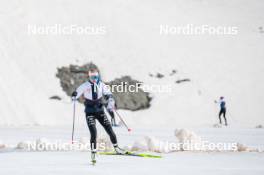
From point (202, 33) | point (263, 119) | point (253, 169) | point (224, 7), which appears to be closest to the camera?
point (253, 169)

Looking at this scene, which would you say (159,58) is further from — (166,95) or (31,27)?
(31,27)

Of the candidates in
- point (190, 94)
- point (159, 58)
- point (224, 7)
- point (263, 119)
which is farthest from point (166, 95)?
point (224, 7)

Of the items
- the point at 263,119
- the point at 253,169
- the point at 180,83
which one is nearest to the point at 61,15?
the point at 180,83

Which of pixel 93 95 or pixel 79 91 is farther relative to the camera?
pixel 93 95

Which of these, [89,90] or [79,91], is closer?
[79,91]

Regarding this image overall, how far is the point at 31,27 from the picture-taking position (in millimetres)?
39156

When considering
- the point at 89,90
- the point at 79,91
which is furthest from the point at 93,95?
the point at 79,91

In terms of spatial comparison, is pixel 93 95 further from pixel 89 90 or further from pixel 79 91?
pixel 79 91

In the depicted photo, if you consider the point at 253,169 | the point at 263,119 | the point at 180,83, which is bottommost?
the point at 253,169

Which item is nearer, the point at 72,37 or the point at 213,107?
the point at 213,107

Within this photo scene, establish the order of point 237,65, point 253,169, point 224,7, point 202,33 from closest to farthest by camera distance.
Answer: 1. point 253,169
2. point 237,65
3. point 202,33
4. point 224,7

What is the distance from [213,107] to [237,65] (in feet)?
22.6

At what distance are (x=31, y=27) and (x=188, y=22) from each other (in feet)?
52.5

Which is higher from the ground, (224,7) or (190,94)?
(224,7)
